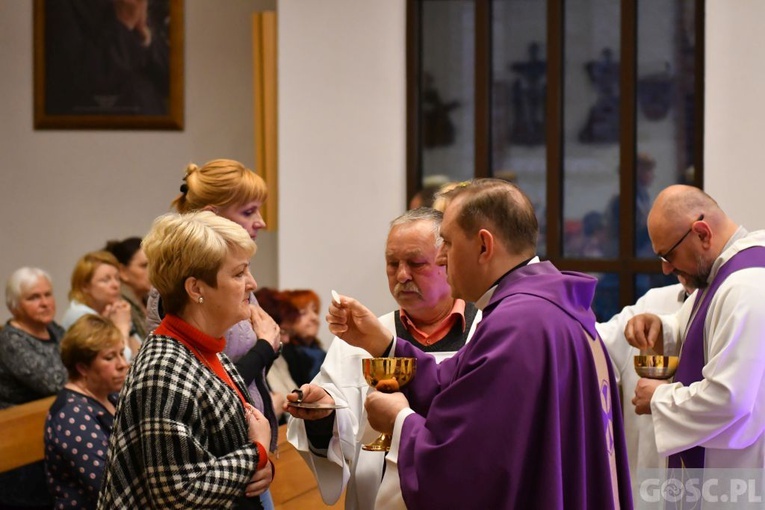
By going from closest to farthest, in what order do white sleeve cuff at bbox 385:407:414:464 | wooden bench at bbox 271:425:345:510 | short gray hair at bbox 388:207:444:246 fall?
white sleeve cuff at bbox 385:407:414:464, short gray hair at bbox 388:207:444:246, wooden bench at bbox 271:425:345:510

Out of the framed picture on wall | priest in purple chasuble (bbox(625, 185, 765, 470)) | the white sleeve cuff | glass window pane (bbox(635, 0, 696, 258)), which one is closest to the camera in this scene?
the white sleeve cuff

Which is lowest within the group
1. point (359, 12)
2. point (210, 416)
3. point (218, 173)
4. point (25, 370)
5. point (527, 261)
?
point (25, 370)

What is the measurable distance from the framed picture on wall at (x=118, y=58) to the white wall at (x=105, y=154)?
12cm

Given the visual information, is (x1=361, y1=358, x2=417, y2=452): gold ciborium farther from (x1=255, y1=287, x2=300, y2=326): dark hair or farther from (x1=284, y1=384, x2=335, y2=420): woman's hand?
(x1=255, y1=287, x2=300, y2=326): dark hair

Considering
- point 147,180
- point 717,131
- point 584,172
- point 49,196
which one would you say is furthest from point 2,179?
point 717,131

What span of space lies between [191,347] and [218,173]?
98 centimetres

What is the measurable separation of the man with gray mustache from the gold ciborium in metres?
0.21

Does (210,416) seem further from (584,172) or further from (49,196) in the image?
(49,196)

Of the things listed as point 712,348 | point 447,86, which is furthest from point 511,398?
point 447,86

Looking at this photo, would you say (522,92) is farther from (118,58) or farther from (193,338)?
Result: (193,338)

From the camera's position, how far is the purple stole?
436 cm

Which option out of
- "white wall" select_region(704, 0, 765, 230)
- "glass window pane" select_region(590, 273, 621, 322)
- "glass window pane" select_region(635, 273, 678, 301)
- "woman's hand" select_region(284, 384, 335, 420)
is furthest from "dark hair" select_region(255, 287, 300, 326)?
"woman's hand" select_region(284, 384, 335, 420)

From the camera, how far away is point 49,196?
9961mm

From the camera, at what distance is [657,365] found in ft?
14.9
